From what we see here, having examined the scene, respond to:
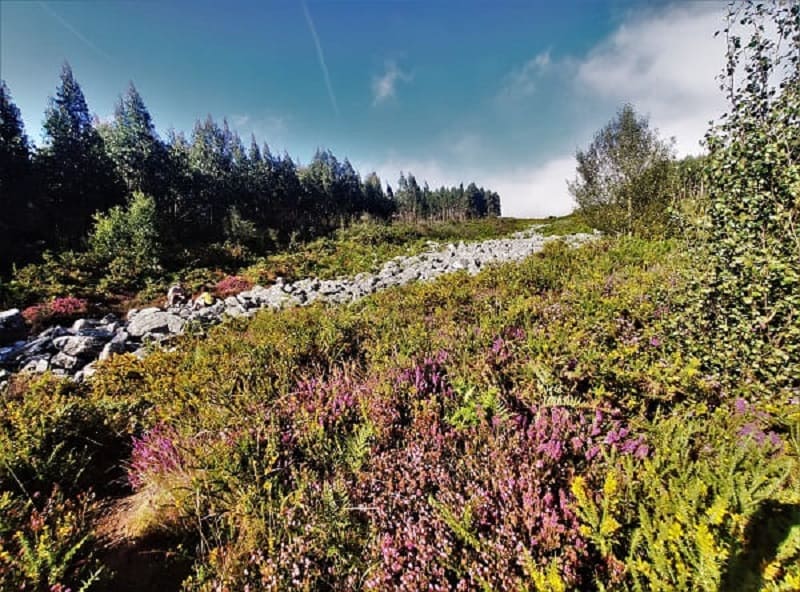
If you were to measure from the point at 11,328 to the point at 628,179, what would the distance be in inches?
978

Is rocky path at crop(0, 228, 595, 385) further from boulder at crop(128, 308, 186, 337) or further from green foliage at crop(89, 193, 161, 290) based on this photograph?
green foliage at crop(89, 193, 161, 290)

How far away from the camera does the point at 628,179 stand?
1666 centimetres

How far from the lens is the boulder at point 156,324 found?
9562mm

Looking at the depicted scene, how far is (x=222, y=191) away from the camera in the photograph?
4375 centimetres

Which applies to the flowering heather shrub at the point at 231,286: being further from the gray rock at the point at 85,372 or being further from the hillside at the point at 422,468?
the hillside at the point at 422,468

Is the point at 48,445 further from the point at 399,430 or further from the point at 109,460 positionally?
the point at 399,430

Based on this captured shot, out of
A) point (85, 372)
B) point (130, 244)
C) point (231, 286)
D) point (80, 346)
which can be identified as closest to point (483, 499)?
point (85, 372)

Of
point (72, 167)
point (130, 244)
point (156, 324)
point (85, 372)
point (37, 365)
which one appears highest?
point (72, 167)

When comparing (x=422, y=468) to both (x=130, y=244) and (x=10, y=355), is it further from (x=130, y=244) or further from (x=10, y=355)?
(x=130, y=244)

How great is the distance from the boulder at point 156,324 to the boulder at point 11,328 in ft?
13.9

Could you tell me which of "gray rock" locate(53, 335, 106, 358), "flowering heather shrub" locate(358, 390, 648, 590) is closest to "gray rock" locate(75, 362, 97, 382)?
"gray rock" locate(53, 335, 106, 358)

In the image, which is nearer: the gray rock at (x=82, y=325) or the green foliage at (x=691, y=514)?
the green foliage at (x=691, y=514)

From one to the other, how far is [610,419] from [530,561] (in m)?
1.74

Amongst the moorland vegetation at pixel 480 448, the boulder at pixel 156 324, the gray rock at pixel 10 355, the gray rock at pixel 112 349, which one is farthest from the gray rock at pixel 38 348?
the moorland vegetation at pixel 480 448
